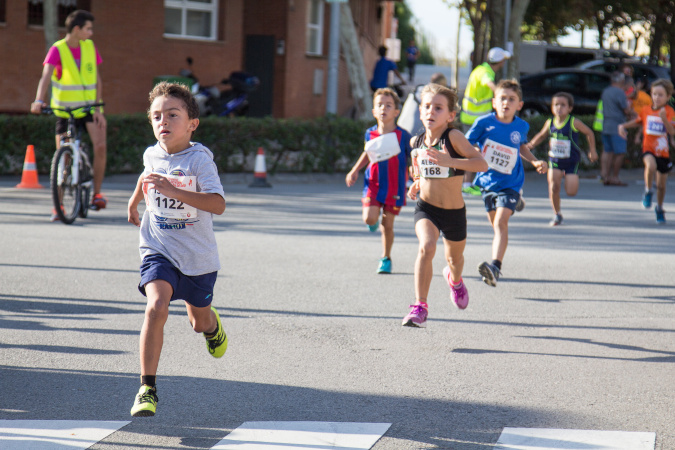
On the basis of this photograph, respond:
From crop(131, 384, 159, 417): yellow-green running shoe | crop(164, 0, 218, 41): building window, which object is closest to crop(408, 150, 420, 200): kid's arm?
crop(131, 384, 159, 417): yellow-green running shoe

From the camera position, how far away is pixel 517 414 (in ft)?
14.7

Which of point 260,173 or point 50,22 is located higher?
point 50,22

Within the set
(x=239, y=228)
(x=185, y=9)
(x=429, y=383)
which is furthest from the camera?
(x=185, y=9)

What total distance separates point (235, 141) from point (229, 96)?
5.69m

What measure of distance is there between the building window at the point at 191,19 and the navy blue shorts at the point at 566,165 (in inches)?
566

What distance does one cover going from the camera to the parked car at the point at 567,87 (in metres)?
26.2

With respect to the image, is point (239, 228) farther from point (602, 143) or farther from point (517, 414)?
point (602, 143)

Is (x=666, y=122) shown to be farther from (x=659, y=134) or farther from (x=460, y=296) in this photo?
(x=460, y=296)

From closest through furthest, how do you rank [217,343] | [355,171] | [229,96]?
[217,343]
[355,171]
[229,96]

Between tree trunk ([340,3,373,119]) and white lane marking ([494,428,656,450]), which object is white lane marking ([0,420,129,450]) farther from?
tree trunk ([340,3,373,119])

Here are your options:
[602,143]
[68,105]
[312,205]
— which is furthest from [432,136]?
[602,143]

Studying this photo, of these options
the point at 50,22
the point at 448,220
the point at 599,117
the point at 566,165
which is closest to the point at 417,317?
the point at 448,220

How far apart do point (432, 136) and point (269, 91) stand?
19.4m

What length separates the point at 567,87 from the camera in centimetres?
2633
